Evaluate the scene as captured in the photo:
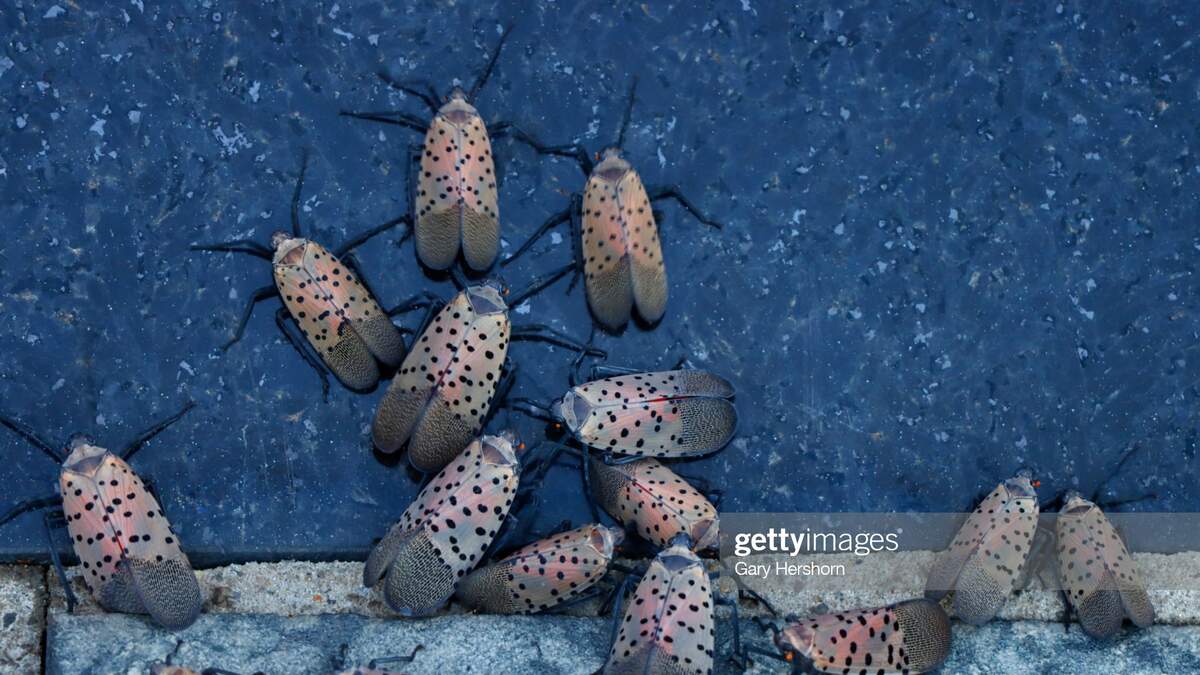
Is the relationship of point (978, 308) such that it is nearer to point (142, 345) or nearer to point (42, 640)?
point (142, 345)

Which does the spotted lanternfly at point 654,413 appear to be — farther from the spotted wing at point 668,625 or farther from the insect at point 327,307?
the insect at point 327,307

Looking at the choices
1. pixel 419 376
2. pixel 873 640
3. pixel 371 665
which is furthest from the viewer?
pixel 419 376

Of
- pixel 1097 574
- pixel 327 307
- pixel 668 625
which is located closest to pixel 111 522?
pixel 327 307

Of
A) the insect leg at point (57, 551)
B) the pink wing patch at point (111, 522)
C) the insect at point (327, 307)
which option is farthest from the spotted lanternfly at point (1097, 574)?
the insect leg at point (57, 551)

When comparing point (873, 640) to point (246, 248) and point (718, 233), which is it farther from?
point (246, 248)

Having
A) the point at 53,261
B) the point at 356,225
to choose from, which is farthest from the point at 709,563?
the point at 53,261

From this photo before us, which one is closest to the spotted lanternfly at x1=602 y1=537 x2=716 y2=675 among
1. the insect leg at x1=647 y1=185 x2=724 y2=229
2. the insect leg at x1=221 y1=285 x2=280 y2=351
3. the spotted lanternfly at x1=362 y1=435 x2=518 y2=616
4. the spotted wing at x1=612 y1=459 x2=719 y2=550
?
the spotted wing at x1=612 y1=459 x2=719 y2=550
